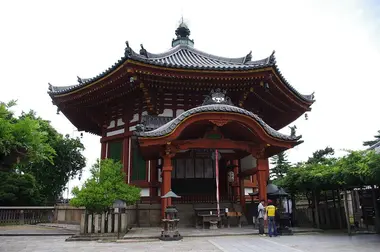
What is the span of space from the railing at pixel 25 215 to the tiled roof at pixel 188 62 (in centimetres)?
1017

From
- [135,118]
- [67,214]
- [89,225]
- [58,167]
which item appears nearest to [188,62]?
[135,118]

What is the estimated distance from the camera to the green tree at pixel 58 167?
107ft

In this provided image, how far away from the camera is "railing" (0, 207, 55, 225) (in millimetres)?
21087

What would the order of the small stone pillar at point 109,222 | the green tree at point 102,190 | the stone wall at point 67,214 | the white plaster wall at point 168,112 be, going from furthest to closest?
the stone wall at point 67,214
the white plaster wall at point 168,112
the small stone pillar at point 109,222
the green tree at point 102,190

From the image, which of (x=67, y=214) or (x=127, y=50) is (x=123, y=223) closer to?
(x=127, y=50)

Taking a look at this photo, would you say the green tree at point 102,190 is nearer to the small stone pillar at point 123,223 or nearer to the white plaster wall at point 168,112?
the small stone pillar at point 123,223

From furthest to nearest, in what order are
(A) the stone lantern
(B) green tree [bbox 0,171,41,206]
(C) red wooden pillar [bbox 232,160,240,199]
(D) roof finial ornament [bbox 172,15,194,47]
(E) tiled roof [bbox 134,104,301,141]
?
(B) green tree [bbox 0,171,41,206] → (D) roof finial ornament [bbox 172,15,194,47] → (C) red wooden pillar [bbox 232,160,240,199] → (E) tiled roof [bbox 134,104,301,141] → (A) the stone lantern

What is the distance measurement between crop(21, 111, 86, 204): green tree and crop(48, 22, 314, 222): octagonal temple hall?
17.0m

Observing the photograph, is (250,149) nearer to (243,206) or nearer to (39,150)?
(243,206)

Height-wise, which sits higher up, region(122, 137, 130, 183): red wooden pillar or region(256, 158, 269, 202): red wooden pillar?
region(122, 137, 130, 183): red wooden pillar

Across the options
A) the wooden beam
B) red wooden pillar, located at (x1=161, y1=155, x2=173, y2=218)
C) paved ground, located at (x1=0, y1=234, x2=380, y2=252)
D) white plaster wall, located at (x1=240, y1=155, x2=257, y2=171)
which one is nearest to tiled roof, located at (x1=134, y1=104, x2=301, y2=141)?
the wooden beam

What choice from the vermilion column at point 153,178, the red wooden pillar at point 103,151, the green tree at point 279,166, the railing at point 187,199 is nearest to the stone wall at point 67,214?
the red wooden pillar at point 103,151

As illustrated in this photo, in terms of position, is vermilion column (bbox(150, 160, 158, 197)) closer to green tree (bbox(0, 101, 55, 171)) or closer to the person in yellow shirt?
the person in yellow shirt

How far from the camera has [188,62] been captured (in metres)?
17.6
